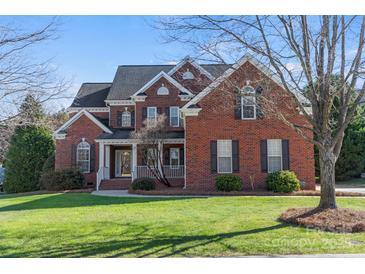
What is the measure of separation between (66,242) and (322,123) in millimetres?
6073

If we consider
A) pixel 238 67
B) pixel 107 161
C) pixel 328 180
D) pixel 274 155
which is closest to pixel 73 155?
pixel 107 161

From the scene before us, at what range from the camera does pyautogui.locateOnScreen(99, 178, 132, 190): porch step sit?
58.5 feet

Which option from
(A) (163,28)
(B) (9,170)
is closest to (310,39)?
(A) (163,28)

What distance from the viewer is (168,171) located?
17.7 metres

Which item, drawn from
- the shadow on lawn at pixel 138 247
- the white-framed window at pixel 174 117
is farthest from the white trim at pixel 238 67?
the white-framed window at pixel 174 117

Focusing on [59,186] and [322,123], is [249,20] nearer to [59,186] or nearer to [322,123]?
[322,123]

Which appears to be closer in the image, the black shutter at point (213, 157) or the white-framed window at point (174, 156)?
the black shutter at point (213, 157)

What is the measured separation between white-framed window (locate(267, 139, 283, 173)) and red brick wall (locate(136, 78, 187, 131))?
A: 662 cm

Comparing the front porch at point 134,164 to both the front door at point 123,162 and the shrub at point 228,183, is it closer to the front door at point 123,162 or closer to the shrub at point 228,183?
the front door at point 123,162

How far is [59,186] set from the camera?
1730cm

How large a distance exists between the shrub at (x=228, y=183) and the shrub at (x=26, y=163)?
495 inches

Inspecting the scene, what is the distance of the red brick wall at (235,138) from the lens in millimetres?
14820

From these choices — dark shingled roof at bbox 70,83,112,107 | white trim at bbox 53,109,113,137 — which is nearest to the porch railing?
white trim at bbox 53,109,113,137
